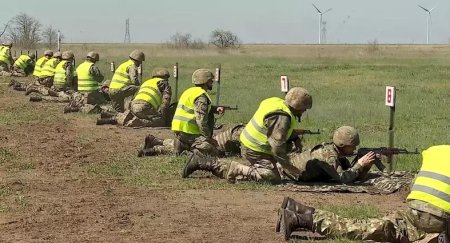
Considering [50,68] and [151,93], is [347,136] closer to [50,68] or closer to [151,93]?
[151,93]

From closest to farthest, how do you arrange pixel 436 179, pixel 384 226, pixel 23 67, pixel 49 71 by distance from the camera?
pixel 436 179
pixel 384 226
pixel 49 71
pixel 23 67

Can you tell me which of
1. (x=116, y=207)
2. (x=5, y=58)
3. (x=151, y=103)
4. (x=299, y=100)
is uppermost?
(x=5, y=58)

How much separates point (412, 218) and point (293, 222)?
1195 mm

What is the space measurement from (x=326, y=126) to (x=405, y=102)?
716 centimetres

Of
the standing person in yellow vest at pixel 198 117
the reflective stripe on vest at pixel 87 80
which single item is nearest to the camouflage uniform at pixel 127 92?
the reflective stripe on vest at pixel 87 80

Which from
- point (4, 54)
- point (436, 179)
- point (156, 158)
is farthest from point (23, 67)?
point (436, 179)

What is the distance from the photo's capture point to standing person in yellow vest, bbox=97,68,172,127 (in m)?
16.5

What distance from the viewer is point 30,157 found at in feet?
43.4

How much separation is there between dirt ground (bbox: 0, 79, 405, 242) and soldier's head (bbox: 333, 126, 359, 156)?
2.14ft

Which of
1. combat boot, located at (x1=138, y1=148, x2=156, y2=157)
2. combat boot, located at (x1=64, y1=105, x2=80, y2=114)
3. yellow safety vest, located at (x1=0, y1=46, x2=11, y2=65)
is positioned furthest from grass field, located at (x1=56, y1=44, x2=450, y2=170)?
yellow safety vest, located at (x1=0, y1=46, x2=11, y2=65)

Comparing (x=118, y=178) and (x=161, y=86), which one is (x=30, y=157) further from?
(x=161, y=86)

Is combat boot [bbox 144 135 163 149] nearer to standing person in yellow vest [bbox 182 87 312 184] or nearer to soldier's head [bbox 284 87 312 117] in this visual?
standing person in yellow vest [bbox 182 87 312 184]

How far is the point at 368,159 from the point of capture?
33.7 ft

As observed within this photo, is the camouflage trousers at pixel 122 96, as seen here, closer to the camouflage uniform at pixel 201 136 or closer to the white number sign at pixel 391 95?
the camouflage uniform at pixel 201 136
